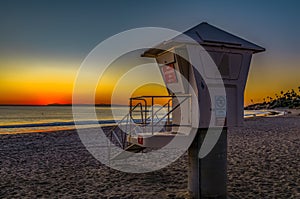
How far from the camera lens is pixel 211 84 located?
5.91 metres

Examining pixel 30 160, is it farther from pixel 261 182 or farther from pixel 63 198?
pixel 261 182

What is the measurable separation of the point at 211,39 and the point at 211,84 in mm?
831

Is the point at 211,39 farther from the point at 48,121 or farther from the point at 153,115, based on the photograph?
the point at 48,121

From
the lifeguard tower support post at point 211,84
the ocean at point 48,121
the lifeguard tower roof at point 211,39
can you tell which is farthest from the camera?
the ocean at point 48,121

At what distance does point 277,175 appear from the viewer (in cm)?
895

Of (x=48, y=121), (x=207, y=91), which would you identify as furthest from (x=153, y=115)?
(x=48, y=121)

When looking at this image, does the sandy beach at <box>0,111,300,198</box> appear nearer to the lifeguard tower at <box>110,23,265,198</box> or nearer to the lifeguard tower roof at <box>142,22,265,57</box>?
the lifeguard tower at <box>110,23,265,198</box>

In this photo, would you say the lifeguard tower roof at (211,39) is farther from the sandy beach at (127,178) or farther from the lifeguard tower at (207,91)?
the sandy beach at (127,178)

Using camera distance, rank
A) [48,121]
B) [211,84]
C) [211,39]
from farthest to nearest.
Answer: [48,121], [211,84], [211,39]

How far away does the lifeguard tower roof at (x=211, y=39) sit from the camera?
5.72 metres

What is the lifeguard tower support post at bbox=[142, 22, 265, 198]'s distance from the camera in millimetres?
5832

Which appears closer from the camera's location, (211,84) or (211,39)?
(211,39)

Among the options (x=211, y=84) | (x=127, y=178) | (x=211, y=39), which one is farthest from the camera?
(x=127, y=178)

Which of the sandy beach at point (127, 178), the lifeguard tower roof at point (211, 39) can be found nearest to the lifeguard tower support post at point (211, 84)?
the lifeguard tower roof at point (211, 39)
